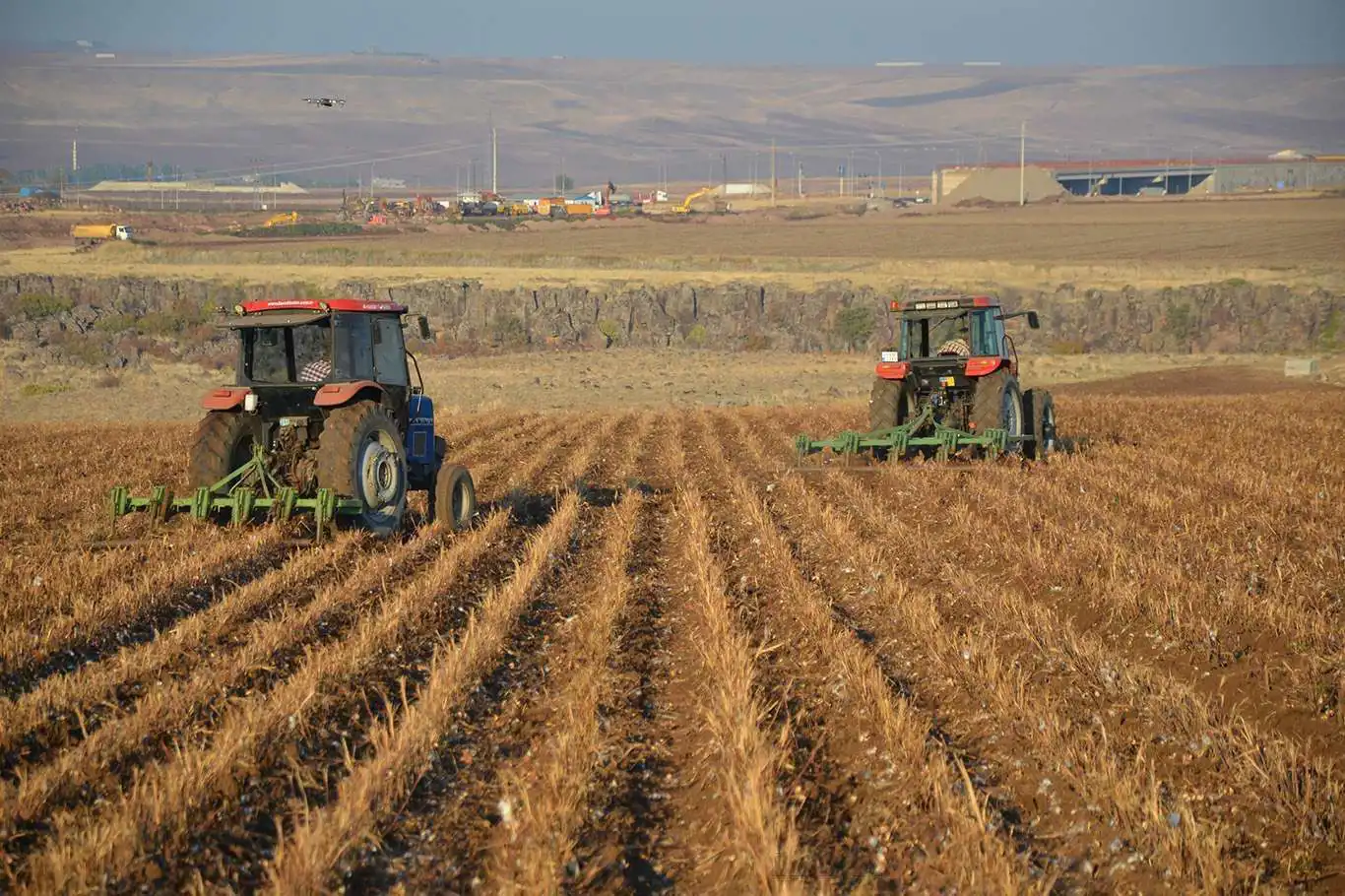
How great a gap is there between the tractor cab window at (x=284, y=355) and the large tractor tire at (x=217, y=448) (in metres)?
0.44

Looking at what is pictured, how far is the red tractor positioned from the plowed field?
0.34 meters

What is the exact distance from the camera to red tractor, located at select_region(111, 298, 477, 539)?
11547 mm

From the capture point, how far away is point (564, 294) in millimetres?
44312

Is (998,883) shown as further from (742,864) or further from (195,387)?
(195,387)

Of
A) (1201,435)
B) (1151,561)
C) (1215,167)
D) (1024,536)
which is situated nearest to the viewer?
(1151,561)

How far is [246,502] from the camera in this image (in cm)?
1145

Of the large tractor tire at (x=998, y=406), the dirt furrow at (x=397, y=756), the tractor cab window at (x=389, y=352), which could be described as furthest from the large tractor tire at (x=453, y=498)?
the large tractor tire at (x=998, y=406)

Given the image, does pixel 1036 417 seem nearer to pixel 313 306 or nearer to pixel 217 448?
pixel 313 306

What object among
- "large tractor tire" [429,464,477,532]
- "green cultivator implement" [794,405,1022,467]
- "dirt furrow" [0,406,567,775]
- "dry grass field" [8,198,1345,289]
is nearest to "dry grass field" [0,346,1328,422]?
"dry grass field" [8,198,1345,289]

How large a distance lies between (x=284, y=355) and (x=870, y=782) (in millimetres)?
7639

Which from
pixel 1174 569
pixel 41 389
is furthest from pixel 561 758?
pixel 41 389

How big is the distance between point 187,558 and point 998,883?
23.1ft

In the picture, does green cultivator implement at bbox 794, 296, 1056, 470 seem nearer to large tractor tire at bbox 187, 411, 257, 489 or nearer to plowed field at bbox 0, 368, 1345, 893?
plowed field at bbox 0, 368, 1345, 893

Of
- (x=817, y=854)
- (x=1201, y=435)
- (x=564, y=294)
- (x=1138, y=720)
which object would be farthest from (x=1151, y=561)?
(x=564, y=294)
